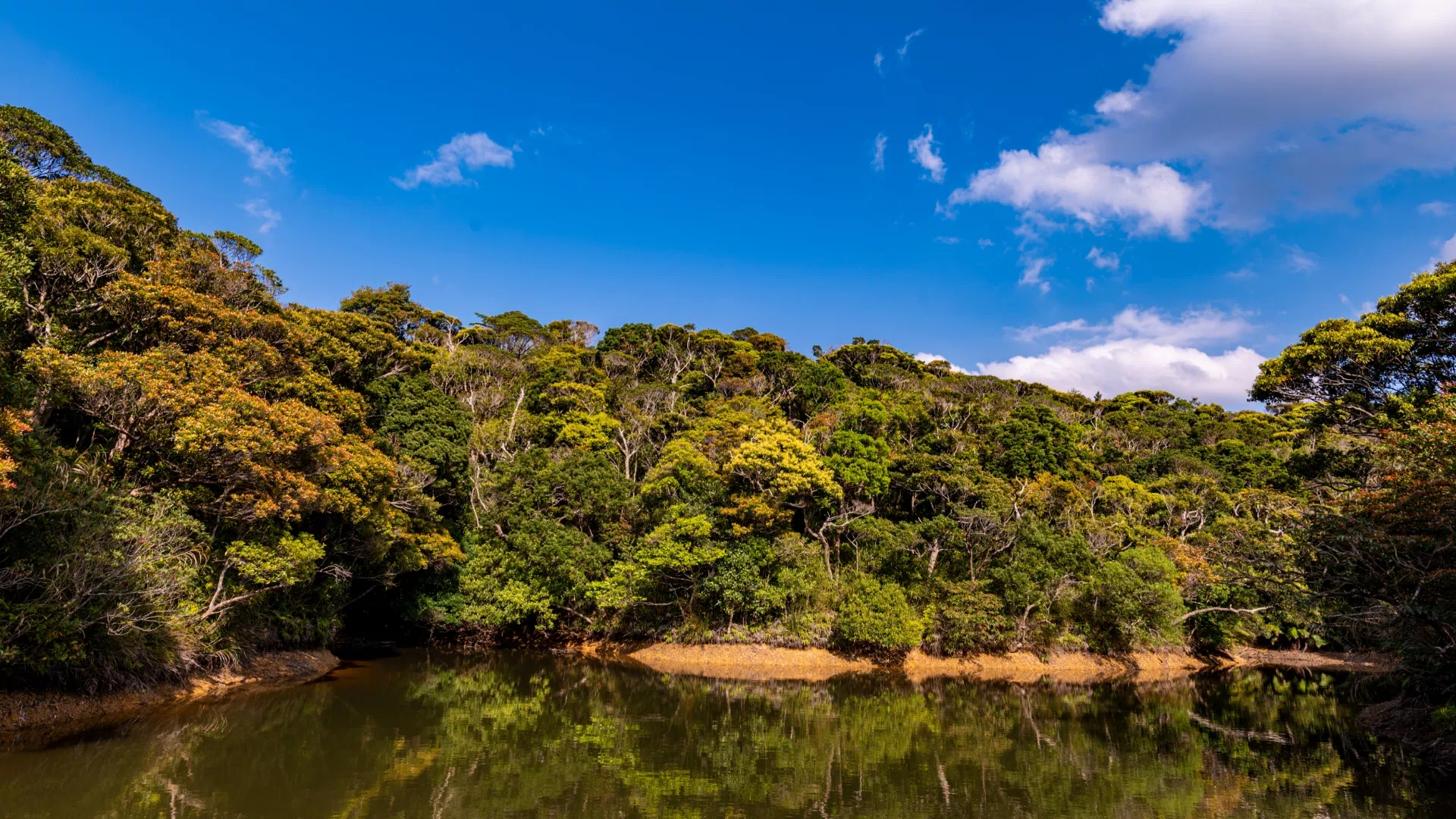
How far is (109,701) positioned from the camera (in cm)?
1530

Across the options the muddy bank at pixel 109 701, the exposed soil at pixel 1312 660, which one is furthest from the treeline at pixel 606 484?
the exposed soil at pixel 1312 660

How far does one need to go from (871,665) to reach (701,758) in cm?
1530

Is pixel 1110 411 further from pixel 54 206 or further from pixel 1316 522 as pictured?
pixel 54 206

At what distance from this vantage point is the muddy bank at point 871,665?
26.8m

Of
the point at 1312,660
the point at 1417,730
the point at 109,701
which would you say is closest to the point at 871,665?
the point at 1417,730

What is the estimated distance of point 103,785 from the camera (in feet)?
35.4

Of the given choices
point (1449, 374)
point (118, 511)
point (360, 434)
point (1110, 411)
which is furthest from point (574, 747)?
point (1110, 411)

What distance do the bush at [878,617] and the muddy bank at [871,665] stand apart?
126 cm

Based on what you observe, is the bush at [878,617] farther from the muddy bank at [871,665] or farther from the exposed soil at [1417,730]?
the exposed soil at [1417,730]

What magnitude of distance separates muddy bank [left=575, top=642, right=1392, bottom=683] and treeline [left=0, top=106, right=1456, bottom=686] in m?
0.65

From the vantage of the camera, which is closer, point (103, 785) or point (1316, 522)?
point (103, 785)

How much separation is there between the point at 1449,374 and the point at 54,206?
1313 inches

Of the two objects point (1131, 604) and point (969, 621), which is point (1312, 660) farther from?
point (969, 621)

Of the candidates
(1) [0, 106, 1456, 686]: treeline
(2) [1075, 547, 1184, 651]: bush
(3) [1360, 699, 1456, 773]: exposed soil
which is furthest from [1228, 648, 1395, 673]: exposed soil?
(3) [1360, 699, 1456, 773]: exposed soil
